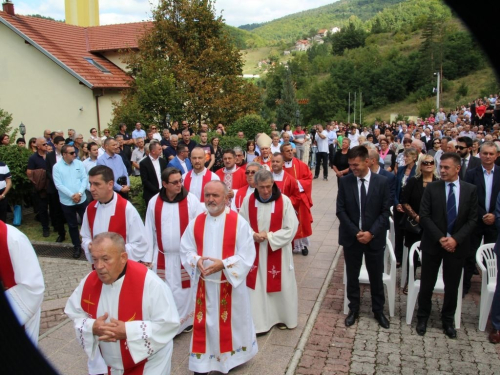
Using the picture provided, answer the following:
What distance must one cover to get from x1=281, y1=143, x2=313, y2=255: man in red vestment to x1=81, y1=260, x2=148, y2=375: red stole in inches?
185

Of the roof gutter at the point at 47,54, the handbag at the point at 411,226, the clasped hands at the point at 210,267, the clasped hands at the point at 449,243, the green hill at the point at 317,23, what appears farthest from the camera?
the green hill at the point at 317,23

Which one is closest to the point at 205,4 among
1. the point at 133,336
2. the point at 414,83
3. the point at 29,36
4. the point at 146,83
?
the point at 146,83

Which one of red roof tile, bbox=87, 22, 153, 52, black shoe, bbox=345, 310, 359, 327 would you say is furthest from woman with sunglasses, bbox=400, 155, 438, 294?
red roof tile, bbox=87, 22, 153, 52

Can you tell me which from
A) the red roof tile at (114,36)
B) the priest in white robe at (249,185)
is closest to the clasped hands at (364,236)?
the priest in white robe at (249,185)

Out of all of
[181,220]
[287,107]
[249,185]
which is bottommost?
[181,220]

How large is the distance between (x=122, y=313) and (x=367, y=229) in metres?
3.01

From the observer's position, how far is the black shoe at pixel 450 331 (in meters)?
4.99

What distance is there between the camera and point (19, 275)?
3293 mm

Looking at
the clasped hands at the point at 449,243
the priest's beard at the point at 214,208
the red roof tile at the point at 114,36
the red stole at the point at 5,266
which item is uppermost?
the red roof tile at the point at 114,36

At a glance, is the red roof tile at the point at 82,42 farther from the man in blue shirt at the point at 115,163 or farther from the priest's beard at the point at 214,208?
the priest's beard at the point at 214,208

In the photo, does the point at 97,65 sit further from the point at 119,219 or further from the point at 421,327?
the point at 421,327

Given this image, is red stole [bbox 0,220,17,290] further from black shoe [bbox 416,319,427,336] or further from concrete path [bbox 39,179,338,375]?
black shoe [bbox 416,319,427,336]

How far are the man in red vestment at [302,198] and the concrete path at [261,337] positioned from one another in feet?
0.82

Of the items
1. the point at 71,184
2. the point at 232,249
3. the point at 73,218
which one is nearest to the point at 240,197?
the point at 232,249
